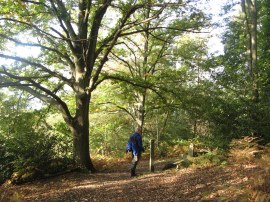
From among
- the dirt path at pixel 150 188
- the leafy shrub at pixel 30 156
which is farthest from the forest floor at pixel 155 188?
the leafy shrub at pixel 30 156

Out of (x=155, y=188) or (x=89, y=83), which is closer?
(x=155, y=188)

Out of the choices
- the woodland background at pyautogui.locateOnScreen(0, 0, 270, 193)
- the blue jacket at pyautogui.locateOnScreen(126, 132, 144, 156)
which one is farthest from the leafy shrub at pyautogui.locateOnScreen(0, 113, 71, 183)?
the blue jacket at pyautogui.locateOnScreen(126, 132, 144, 156)

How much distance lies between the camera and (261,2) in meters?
23.4

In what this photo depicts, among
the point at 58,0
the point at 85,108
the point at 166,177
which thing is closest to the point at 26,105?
the point at 85,108

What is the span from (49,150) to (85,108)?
254 cm

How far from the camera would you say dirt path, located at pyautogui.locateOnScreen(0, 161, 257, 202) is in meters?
6.05

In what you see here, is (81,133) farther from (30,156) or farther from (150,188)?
(150,188)

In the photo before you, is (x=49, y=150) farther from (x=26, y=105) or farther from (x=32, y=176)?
(x=26, y=105)

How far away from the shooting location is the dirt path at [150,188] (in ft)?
19.8

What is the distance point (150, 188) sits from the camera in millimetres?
7926

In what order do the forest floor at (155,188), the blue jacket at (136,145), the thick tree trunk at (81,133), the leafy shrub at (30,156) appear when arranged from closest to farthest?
the forest floor at (155,188), the leafy shrub at (30,156), the blue jacket at (136,145), the thick tree trunk at (81,133)

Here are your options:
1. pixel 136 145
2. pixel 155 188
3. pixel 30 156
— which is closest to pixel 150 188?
pixel 155 188

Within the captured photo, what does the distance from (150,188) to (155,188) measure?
16 cm

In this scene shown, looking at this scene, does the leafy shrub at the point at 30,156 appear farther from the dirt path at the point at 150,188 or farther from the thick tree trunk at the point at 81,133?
the thick tree trunk at the point at 81,133
